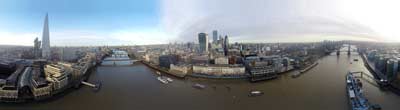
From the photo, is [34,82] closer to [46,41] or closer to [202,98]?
[46,41]

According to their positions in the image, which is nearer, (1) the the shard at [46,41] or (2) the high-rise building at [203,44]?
(1) the the shard at [46,41]

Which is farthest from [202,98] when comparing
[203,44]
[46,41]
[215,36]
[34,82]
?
[46,41]

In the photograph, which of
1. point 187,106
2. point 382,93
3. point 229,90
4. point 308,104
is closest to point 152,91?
point 187,106

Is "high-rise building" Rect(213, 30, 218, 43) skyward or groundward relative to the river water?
skyward

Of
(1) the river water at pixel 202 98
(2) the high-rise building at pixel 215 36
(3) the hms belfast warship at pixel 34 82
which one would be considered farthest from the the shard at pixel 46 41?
(2) the high-rise building at pixel 215 36

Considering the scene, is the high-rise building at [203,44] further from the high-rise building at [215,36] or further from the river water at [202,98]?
the river water at [202,98]

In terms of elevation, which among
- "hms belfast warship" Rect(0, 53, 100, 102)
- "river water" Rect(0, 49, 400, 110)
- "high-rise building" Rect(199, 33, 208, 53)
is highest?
"high-rise building" Rect(199, 33, 208, 53)

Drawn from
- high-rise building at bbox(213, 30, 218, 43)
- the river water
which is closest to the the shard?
the river water

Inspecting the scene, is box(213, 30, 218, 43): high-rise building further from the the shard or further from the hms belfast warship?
the the shard

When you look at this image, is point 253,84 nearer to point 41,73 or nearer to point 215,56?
point 215,56
